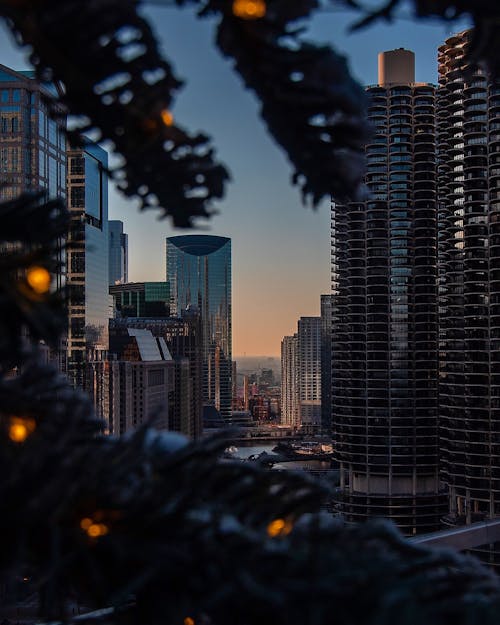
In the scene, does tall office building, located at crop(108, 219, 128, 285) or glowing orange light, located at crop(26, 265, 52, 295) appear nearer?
glowing orange light, located at crop(26, 265, 52, 295)

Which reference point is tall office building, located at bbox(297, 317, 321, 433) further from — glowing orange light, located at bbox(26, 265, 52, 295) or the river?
glowing orange light, located at bbox(26, 265, 52, 295)

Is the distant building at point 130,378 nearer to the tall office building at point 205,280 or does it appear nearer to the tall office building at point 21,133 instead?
the tall office building at point 21,133

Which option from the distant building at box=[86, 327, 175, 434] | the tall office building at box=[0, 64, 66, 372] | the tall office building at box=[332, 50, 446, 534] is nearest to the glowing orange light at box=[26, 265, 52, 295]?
the tall office building at box=[332, 50, 446, 534]

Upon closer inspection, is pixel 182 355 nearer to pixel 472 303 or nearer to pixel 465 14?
pixel 472 303

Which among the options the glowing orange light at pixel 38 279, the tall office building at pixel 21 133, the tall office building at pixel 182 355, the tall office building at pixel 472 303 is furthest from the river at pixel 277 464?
the glowing orange light at pixel 38 279

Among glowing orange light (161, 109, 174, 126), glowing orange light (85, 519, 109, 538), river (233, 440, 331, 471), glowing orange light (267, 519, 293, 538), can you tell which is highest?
glowing orange light (161, 109, 174, 126)

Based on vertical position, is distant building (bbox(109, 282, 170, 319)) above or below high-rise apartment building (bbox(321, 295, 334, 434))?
above

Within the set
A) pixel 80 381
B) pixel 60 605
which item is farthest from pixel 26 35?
pixel 80 381

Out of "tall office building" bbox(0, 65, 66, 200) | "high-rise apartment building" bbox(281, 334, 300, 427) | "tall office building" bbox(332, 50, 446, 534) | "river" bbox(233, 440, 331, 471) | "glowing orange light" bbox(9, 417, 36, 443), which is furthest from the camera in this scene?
"high-rise apartment building" bbox(281, 334, 300, 427)
